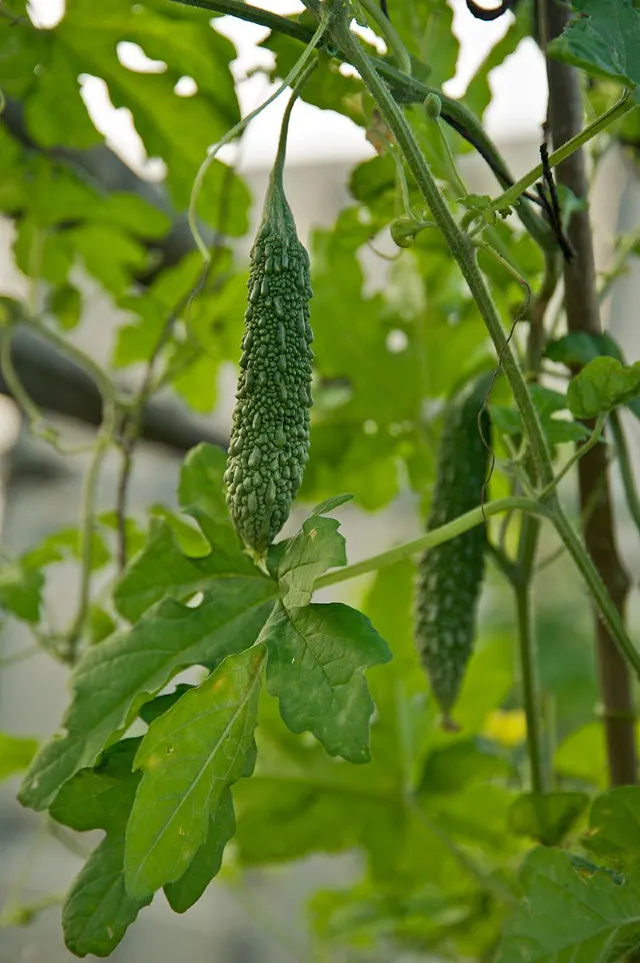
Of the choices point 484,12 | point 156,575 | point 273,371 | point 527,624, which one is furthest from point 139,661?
point 484,12

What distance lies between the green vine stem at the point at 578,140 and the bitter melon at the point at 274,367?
87 mm

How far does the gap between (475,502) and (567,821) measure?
0.21 metres

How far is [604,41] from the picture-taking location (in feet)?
1.18

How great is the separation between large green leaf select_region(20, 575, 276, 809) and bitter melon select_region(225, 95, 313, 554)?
0.33ft

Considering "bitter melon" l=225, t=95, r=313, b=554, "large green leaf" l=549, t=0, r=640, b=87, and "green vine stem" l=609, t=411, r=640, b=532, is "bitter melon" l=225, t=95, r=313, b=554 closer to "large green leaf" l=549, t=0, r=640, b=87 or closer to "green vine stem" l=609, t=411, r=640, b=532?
"large green leaf" l=549, t=0, r=640, b=87

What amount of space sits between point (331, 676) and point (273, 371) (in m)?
0.12

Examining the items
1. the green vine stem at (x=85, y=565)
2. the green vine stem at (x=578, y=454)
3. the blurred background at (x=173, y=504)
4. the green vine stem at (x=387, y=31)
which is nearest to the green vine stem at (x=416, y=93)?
the green vine stem at (x=387, y=31)

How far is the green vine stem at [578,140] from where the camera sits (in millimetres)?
379

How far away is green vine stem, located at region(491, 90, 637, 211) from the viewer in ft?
1.24

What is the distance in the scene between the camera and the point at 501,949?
45 cm

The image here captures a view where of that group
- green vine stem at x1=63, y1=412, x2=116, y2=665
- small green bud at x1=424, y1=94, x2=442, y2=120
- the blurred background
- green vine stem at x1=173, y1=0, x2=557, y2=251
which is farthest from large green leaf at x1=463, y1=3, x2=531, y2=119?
the blurred background

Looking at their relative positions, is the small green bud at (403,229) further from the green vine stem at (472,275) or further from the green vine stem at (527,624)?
the green vine stem at (527,624)

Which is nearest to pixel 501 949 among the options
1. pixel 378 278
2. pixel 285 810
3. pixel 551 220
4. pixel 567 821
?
pixel 567 821

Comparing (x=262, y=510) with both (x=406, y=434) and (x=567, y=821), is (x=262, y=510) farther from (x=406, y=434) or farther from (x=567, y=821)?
(x=406, y=434)
